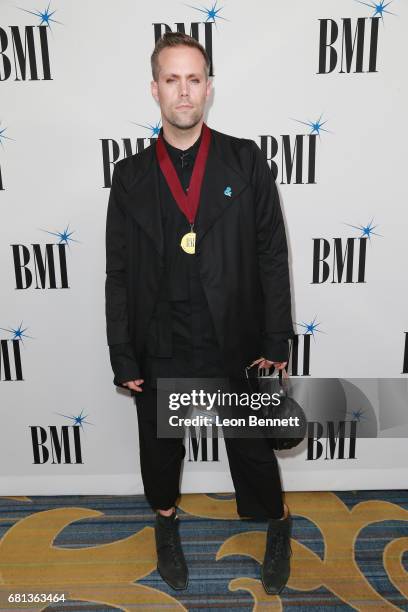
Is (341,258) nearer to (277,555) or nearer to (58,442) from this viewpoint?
(277,555)

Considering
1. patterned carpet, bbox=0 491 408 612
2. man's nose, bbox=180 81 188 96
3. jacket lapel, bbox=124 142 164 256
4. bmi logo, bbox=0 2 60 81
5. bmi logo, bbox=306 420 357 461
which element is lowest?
patterned carpet, bbox=0 491 408 612

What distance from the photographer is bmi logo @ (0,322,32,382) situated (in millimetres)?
2545

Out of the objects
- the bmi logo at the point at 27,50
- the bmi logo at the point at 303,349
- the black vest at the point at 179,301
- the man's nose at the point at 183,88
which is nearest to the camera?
the man's nose at the point at 183,88

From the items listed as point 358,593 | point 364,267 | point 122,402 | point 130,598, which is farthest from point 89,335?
point 358,593

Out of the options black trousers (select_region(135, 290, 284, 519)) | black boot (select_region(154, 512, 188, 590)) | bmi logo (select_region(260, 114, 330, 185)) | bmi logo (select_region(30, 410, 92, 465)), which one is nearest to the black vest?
black trousers (select_region(135, 290, 284, 519))

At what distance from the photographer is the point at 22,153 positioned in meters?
2.30

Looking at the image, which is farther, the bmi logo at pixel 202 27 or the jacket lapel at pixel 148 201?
the bmi logo at pixel 202 27

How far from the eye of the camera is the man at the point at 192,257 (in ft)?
6.28

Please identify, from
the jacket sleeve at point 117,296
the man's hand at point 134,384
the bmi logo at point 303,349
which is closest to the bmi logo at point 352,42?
the jacket sleeve at point 117,296

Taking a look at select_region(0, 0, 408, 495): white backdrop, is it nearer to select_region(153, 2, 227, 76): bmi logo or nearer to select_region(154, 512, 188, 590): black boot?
select_region(153, 2, 227, 76): bmi logo

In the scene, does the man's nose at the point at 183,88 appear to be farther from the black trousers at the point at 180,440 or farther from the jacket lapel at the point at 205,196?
the black trousers at the point at 180,440

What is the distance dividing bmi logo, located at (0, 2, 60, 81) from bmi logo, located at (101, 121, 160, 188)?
0.34m

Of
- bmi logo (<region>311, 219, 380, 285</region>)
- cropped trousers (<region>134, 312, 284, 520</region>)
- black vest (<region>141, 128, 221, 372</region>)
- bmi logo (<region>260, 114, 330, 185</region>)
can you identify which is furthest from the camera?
bmi logo (<region>311, 219, 380, 285</region>)

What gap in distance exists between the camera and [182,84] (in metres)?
1.84
